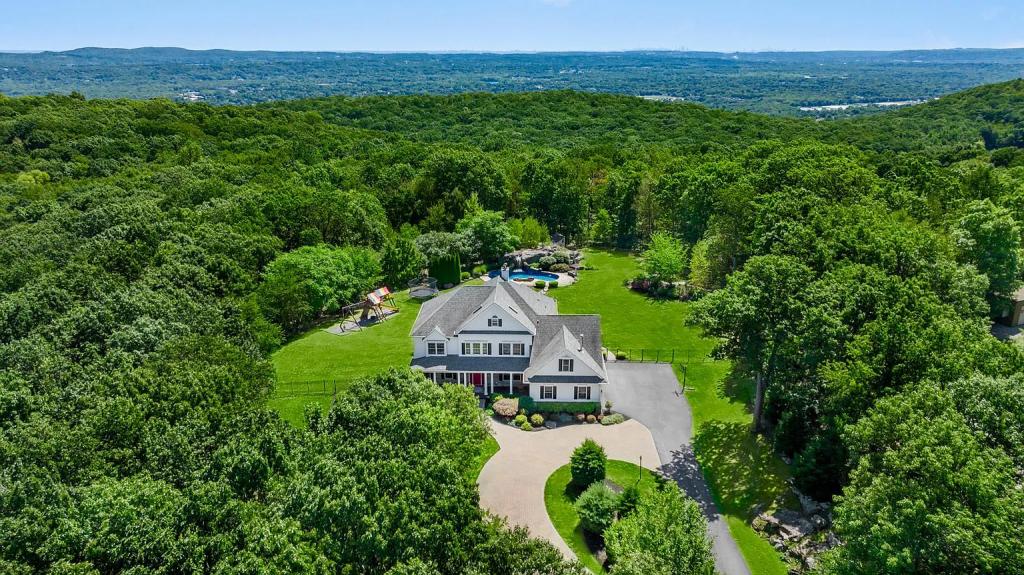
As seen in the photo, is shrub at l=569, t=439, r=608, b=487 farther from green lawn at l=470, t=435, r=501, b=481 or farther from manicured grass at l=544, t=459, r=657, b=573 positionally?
green lawn at l=470, t=435, r=501, b=481

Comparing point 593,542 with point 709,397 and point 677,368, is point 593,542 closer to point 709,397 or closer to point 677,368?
point 709,397

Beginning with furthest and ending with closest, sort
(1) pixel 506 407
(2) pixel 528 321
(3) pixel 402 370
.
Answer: (2) pixel 528 321
(1) pixel 506 407
(3) pixel 402 370

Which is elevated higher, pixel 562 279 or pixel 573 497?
pixel 562 279

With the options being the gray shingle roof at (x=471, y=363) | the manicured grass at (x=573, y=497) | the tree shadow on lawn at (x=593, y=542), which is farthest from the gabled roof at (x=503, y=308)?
the tree shadow on lawn at (x=593, y=542)

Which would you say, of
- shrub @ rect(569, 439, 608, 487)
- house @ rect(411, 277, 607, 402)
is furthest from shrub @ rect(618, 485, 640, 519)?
house @ rect(411, 277, 607, 402)

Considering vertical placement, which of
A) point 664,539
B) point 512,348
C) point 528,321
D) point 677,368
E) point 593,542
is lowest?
point 593,542

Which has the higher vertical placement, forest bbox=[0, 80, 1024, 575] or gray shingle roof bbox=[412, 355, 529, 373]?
forest bbox=[0, 80, 1024, 575]

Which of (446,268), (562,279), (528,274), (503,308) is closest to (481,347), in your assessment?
(503,308)

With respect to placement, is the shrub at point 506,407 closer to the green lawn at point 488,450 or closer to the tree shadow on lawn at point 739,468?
the green lawn at point 488,450
